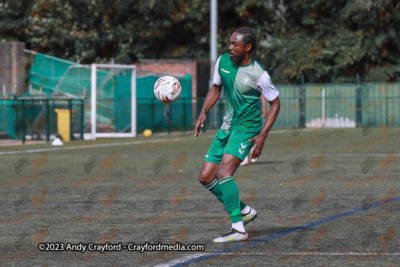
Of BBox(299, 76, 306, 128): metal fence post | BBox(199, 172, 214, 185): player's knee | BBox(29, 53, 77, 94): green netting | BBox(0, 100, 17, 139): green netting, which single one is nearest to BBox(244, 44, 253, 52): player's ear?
BBox(199, 172, 214, 185): player's knee

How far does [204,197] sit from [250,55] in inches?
156

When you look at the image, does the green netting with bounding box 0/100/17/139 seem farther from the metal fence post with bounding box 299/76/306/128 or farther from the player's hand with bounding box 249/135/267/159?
the player's hand with bounding box 249/135/267/159

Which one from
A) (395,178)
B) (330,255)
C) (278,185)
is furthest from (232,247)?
(395,178)

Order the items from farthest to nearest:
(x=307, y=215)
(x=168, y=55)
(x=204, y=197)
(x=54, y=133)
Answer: (x=168, y=55) < (x=54, y=133) < (x=204, y=197) < (x=307, y=215)

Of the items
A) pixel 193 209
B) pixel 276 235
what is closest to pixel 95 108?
pixel 193 209

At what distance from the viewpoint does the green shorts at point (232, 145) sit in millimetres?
7727

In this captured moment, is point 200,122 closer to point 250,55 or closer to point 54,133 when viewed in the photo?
point 250,55

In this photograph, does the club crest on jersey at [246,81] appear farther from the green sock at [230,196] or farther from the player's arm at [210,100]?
the green sock at [230,196]

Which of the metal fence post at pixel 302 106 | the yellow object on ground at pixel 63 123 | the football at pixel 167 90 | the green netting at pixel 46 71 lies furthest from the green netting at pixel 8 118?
the football at pixel 167 90

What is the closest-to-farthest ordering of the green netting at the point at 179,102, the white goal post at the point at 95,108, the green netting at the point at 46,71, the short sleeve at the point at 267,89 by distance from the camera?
the short sleeve at the point at 267,89, the white goal post at the point at 95,108, the green netting at the point at 179,102, the green netting at the point at 46,71

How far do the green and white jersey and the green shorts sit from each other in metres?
0.06

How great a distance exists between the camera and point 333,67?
1596 inches

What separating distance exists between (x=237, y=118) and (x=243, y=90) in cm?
29

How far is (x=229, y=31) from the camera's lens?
41.5 m
